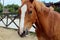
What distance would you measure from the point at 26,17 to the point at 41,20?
381 millimetres

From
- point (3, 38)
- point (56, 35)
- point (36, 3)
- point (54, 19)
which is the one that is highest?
point (36, 3)

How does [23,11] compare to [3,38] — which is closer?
[23,11]

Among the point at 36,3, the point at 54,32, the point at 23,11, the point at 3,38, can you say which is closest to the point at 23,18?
the point at 23,11

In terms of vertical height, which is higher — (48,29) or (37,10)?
(37,10)

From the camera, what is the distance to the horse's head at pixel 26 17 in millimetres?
4230

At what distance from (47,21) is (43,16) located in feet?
0.44

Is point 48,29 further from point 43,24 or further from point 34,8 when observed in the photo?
point 34,8

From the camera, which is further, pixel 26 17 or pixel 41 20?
pixel 41 20

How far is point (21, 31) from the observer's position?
4.27 metres

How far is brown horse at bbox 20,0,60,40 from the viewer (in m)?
4.27

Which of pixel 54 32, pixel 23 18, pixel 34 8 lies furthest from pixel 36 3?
pixel 54 32

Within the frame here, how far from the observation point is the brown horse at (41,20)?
427 centimetres

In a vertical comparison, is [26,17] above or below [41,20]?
above

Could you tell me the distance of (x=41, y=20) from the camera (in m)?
4.46
